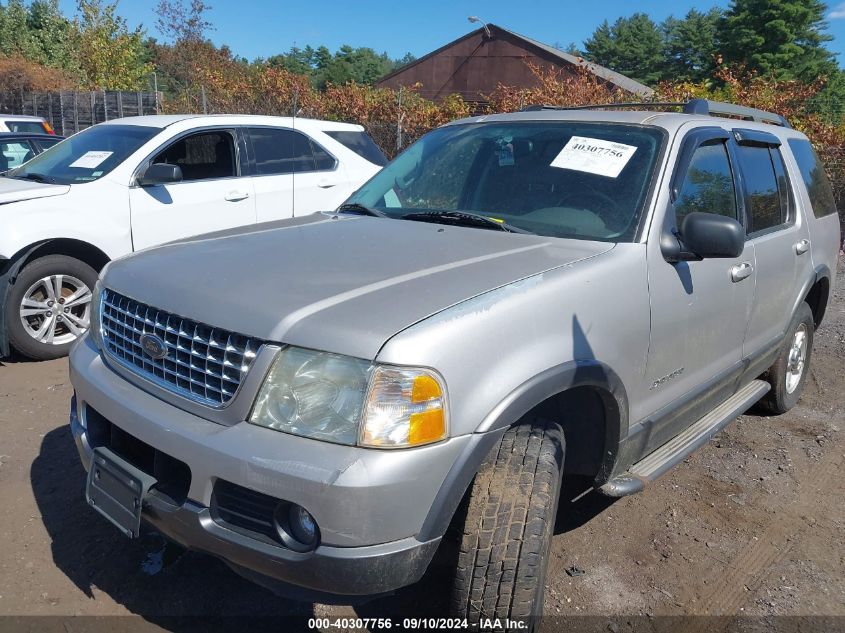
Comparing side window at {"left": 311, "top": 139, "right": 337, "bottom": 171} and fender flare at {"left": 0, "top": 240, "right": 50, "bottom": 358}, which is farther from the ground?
side window at {"left": 311, "top": 139, "right": 337, "bottom": 171}

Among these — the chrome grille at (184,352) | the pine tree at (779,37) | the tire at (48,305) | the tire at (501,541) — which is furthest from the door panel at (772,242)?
the pine tree at (779,37)

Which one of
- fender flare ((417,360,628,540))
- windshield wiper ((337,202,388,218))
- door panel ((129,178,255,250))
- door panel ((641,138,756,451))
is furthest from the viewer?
door panel ((129,178,255,250))

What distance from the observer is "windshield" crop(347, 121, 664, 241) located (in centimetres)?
307

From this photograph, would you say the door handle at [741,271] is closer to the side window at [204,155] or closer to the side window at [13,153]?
the side window at [204,155]

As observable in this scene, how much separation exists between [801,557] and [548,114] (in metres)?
2.46

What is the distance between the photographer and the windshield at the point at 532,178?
3072mm

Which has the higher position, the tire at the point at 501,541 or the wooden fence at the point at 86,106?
the wooden fence at the point at 86,106

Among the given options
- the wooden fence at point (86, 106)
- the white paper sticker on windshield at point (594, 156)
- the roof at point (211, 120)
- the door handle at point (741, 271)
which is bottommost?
the door handle at point (741, 271)

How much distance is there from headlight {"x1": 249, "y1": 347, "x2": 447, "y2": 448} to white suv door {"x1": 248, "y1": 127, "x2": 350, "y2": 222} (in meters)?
4.59

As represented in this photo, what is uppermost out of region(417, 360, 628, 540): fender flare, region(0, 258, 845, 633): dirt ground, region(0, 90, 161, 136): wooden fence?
region(0, 90, 161, 136): wooden fence

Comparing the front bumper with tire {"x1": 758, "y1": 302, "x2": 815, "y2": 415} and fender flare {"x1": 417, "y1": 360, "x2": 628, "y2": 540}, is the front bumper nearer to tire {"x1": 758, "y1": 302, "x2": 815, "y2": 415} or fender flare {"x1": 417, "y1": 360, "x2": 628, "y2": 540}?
fender flare {"x1": 417, "y1": 360, "x2": 628, "y2": 540}

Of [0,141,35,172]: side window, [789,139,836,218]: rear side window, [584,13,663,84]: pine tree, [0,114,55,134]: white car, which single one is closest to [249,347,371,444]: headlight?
[789,139,836,218]: rear side window

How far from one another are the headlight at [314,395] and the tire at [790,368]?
11.0 ft

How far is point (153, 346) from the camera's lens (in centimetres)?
238
